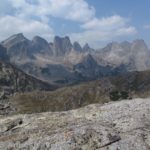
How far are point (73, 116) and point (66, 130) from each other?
34.7 feet

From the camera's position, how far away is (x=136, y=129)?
3023 centimetres

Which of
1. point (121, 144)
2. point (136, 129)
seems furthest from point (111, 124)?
point (121, 144)

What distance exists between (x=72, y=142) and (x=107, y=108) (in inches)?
516

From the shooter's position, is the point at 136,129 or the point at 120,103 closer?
the point at 136,129

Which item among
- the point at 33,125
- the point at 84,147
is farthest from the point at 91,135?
the point at 33,125

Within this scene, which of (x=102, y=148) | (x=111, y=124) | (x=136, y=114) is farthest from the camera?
(x=136, y=114)

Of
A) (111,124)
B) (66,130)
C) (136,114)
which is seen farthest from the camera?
(136,114)

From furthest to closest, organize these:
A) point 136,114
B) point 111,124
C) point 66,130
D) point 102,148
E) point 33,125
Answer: point 33,125 < point 136,114 < point 111,124 < point 66,130 < point 102,148

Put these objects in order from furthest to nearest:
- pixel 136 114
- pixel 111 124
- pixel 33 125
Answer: pixel 33 125
pixel 136 114
pixel 111 124

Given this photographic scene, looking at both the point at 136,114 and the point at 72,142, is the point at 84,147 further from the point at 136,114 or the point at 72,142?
the point at 136,114

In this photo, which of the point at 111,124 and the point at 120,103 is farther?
the point at 120,103

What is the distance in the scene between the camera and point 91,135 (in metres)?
28.2

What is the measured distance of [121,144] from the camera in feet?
89.5

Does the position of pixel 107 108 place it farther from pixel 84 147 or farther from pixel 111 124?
pixel 84 147
